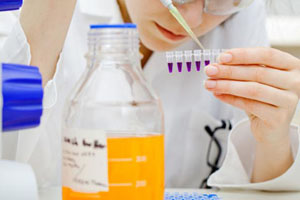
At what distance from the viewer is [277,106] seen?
90cm


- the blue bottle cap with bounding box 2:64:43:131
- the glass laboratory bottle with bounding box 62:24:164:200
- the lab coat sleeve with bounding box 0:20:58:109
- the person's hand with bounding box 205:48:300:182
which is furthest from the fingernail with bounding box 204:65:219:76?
the blue bottle cap with bounding box 2:64:43:131

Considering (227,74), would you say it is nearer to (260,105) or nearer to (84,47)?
(260,105)

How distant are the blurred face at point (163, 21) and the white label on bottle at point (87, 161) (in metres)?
0.57

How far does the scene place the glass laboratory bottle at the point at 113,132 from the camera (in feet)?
1.77

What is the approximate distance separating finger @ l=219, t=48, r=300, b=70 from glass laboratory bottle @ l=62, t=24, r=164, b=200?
0.24 m

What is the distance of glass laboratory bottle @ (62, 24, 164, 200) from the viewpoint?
1.77 feet

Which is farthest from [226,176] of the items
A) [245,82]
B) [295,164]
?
[245,82]

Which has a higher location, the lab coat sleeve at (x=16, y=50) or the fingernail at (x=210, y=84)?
the lab coat sleeve at (x=16, y=50)

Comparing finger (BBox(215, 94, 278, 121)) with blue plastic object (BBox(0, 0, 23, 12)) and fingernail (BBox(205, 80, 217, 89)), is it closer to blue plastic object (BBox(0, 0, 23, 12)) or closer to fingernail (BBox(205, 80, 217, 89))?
fingernail (BBox(205, 80, 217, 89))

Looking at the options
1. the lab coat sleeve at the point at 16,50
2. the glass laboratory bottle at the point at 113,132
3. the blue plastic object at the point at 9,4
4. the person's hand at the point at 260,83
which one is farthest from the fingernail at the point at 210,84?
the blue plastic object at the point at 9,4

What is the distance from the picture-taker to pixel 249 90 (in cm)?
85

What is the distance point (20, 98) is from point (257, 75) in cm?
55

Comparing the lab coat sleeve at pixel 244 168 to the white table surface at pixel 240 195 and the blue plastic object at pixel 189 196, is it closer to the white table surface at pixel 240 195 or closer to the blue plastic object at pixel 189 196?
the white table surface at pixel 240 195

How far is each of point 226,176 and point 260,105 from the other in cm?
24
